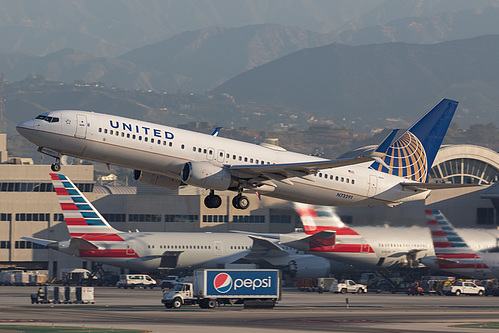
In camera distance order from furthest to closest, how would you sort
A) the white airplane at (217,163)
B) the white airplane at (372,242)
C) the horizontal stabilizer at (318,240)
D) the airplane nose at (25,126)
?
1. the white airplane at (372,242)
2. the horizontal stabilizer at (318,240)
3. the white airplane at (217,163)
4. the airplane nose at (25,126)

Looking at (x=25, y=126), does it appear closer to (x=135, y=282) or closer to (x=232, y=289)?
(x=232, y=289)

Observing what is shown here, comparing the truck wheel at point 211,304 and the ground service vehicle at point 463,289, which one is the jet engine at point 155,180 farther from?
the ground service vehicle at point 463,289

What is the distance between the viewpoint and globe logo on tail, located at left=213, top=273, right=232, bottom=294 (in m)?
83.7

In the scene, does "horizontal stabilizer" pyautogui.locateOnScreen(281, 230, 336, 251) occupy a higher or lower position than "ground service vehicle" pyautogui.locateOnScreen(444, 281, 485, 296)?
higher

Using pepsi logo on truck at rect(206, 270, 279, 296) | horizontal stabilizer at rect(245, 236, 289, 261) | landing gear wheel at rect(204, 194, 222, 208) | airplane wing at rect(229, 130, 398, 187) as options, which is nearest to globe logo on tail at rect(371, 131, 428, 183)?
airplane wing at rect(229, 130, 398, 187)

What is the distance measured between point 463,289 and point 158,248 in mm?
41502

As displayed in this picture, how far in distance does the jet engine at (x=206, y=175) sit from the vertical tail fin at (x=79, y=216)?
4954cm

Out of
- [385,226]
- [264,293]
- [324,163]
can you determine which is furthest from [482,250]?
[324,163]

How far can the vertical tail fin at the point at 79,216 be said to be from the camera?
10881 centimetres

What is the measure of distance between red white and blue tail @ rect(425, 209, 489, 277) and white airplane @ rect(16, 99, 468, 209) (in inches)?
1424

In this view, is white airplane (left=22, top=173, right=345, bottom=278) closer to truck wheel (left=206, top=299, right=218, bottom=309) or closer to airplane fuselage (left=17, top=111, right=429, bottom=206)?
truck wheel (left=206, top=299, right=218, bottom=309)

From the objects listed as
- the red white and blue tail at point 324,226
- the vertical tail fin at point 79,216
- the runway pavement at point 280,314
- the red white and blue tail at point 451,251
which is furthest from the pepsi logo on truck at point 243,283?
the red white and blue tail at point 451,251

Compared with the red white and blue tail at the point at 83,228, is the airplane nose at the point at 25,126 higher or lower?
higher

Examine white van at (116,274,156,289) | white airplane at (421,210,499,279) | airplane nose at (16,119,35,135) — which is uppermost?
airplane nose at (16,119,35,135)
